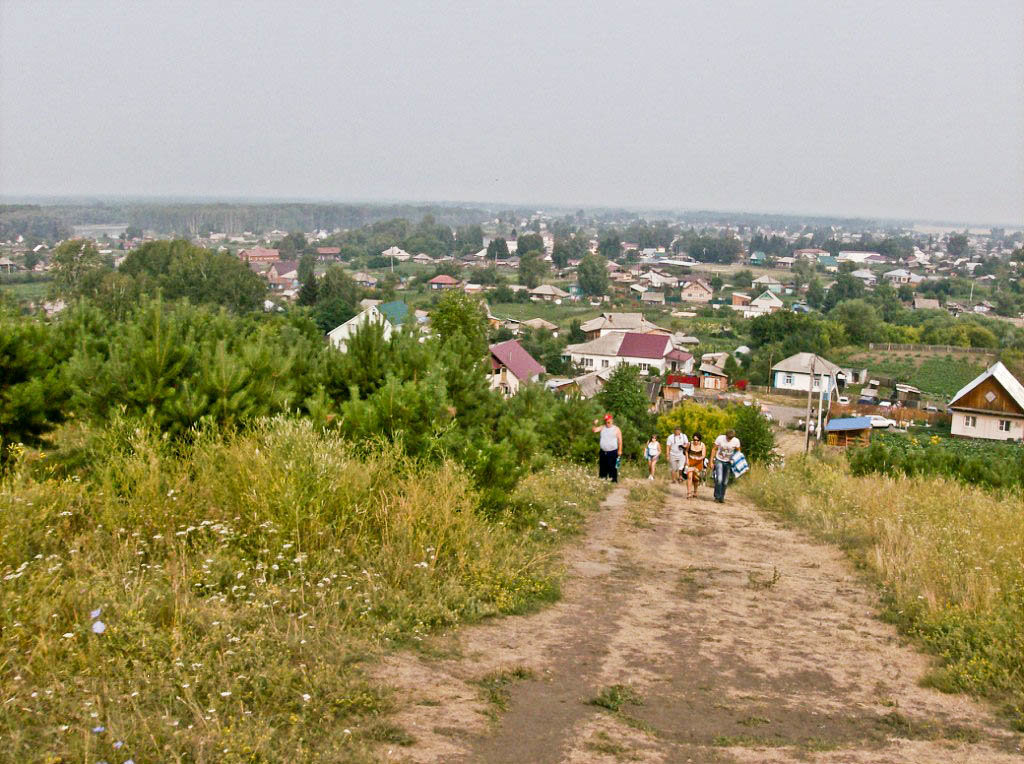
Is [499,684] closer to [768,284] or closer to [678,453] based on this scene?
[678,453]

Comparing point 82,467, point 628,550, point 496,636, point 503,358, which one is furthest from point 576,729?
point 503,358

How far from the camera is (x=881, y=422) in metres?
43.0

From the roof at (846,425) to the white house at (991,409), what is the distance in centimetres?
473

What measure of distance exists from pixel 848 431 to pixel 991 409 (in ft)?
23.4

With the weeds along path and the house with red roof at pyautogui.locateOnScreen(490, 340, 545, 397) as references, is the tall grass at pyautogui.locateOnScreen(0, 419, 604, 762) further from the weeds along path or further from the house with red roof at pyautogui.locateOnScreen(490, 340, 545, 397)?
the house with red roof at pyautogui.locateOnScreen(490, 340, 545, 397)

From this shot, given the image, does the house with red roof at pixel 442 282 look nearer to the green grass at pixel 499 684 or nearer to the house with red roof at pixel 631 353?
the house with red roof at pixel 631 353

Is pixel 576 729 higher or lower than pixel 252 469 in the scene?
lower

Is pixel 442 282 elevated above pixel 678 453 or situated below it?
below

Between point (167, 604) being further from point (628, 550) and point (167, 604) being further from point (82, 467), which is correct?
point (628, 550)

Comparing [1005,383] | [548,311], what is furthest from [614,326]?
[1005,383]

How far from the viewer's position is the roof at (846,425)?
38.8 metres

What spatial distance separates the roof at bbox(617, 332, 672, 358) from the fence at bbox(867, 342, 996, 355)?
17.7 meters

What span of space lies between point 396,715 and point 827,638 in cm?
281

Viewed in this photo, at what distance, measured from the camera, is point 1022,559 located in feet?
19.3
